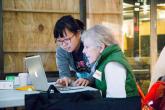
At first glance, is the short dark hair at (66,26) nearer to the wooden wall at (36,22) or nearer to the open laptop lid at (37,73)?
the open laptop lid at (37,73)

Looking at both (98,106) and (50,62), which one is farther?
(50,62)

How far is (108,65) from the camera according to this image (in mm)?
2777

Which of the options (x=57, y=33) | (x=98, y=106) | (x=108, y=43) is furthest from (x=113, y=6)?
(x=98, y=106)

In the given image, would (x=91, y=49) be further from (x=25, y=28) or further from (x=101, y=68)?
(x=25, y=28)

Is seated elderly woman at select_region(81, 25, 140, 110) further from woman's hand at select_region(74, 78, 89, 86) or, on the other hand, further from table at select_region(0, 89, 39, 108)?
table at select_region(0, 89, 39, 108)

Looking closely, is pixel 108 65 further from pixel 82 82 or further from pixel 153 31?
pixel 153 31

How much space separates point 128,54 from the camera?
5.92 meters


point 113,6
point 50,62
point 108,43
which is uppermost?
point 113,6

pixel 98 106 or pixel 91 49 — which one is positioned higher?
pixel 91 49

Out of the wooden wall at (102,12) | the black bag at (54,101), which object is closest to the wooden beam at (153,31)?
the wooden wall at (102,12)

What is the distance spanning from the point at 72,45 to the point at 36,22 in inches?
61.7

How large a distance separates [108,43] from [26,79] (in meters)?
0.87

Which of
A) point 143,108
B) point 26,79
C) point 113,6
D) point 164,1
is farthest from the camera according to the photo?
point 164,1

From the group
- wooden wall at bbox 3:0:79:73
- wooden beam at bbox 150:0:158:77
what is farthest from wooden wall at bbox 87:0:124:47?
wooden beam at bbox 150:0:158:77
